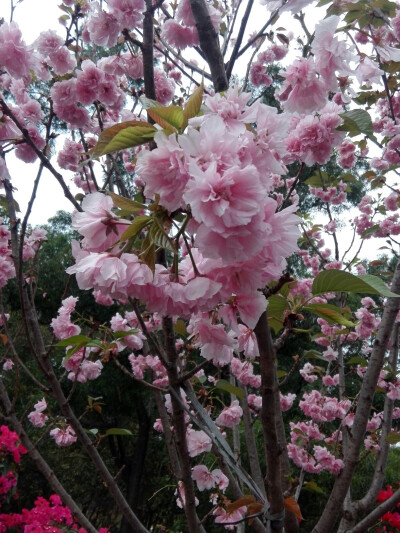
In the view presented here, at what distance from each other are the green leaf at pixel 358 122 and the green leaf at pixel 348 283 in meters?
0.35

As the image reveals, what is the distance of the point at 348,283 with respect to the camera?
748mm

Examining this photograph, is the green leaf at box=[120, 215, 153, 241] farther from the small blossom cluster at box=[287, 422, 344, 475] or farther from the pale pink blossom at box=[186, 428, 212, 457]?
the small blossom cluster at box=[287, 422, 344, 475]

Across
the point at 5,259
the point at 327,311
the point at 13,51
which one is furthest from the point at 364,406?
the point at 5,259

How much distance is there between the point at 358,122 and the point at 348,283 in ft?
1.35

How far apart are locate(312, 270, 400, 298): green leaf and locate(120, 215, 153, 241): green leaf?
0.32 m

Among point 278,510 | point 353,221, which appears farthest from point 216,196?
point 353,221

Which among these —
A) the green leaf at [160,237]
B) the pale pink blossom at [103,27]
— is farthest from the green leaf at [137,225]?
the pale pink blossom at [103,27]

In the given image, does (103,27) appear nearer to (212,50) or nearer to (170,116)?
(212,50)

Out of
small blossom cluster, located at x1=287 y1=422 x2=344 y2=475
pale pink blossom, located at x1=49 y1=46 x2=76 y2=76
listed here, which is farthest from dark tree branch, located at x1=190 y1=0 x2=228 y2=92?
small blossom cluster, located at x1=287 y1=422 x2=344 y2=475

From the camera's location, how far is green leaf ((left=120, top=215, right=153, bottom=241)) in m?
0.62

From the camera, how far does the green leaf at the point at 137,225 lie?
2.03 ft

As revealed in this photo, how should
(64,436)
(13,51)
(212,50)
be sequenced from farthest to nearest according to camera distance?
(64,436) < (13,51) < (212,50)

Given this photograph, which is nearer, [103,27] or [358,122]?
[358,122]

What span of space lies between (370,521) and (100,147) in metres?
1.64
